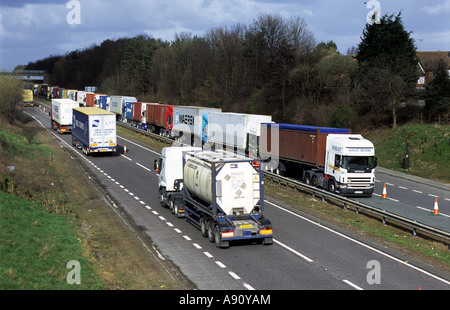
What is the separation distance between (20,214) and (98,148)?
25.0 metres

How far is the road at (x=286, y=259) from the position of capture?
16.3 metres

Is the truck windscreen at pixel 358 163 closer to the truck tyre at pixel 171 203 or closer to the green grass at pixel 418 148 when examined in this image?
the truck tyre at pixel 171 203

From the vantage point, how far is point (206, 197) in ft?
68.7

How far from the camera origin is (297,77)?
67688 mm

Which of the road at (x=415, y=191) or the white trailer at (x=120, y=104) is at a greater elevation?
the white trailer at (x=120, y=104)

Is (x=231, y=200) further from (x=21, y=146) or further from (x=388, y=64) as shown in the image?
(x=388, y=64)

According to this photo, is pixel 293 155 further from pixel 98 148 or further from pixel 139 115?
pixel 139 115

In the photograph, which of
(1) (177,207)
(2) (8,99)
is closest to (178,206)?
(1) (177,207)

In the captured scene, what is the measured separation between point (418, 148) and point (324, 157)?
55.4 ft

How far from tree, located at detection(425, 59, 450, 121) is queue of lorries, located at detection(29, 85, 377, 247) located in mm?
19040

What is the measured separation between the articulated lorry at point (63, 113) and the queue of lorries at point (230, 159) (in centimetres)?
12

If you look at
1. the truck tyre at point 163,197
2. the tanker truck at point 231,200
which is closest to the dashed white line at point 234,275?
the tanker truck at point 231,200
